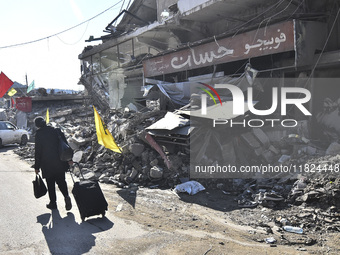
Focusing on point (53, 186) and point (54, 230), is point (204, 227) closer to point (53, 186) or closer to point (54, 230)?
point (54, 230)

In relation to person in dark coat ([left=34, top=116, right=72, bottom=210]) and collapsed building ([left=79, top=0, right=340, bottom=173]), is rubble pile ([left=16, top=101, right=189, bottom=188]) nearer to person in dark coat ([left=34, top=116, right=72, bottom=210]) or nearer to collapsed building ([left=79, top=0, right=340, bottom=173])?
collapsed building ([left=79, top=0, right=340, bottom=173])

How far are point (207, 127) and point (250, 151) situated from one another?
4.41 ft

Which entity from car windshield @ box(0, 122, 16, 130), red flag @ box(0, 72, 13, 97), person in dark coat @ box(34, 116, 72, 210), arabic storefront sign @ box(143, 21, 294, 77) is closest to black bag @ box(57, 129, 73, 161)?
person in dark coat @ box(34, 116, 72, 210)

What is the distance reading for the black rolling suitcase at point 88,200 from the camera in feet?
15.0

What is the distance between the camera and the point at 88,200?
458cm

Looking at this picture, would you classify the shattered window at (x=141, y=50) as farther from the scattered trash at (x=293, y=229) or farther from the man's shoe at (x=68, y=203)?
the scattered trash at (x=293, y=229)

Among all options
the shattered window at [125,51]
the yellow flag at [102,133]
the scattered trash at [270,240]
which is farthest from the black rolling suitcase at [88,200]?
the shattered window at [125,51]

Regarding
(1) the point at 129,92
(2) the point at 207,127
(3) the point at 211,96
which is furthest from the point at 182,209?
(1) the point at 129,92

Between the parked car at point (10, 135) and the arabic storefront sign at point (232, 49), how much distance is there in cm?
892

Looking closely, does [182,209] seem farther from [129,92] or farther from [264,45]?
[129,92]

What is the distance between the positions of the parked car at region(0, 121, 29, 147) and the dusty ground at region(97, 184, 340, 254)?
1207 cm

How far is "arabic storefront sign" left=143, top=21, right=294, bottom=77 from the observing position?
8.74 meters

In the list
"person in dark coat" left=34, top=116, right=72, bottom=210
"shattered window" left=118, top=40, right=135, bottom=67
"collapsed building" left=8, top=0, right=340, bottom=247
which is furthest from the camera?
"shattered window" left=118, top=40, right=135, bottom=67

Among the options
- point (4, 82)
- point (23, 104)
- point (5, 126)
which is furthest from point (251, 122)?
point (23, 104)
